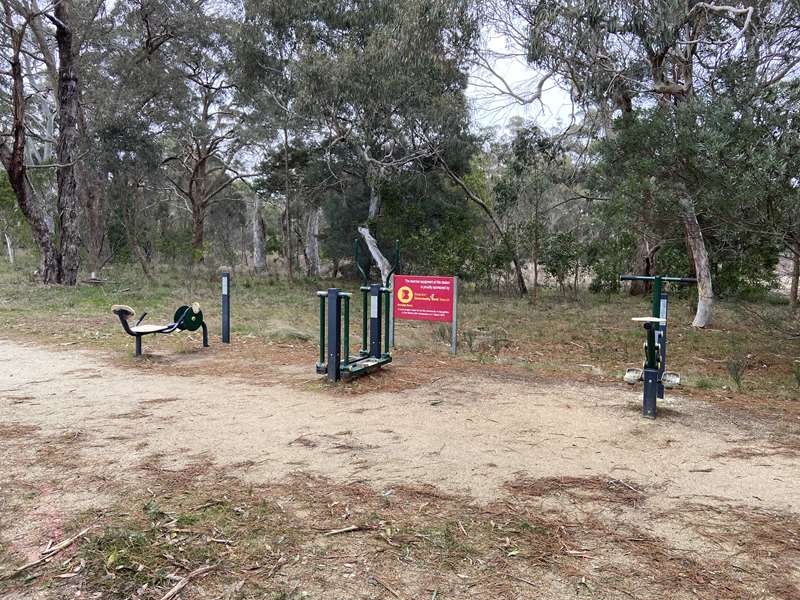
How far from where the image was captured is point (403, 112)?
18078mm

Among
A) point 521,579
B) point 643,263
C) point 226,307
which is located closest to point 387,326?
point 226,307

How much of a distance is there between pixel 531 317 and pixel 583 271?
6.09 meters

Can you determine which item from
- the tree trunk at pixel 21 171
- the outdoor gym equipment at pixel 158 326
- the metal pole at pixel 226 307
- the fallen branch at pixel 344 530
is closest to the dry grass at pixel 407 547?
the fallen branch at pixel 344 530

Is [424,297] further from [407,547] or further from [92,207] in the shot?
[92,207]

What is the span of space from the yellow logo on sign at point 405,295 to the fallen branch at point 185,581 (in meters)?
5.93

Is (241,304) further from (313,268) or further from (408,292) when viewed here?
(313,268)

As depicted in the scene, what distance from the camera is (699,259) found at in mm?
11836

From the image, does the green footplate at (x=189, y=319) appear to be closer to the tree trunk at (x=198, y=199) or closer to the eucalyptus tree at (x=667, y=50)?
the eucalyptus tree at (x=667, y=50)

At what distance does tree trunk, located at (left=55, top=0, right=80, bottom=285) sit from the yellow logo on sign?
538 inches

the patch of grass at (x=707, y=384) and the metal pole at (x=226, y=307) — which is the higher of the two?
the metal pole at (x=226, y=307)

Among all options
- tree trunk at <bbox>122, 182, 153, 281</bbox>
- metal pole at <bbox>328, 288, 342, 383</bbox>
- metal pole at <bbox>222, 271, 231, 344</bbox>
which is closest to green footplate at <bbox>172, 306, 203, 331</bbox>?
metal pole at <bbox>222, 271, 231, 344</bbox>

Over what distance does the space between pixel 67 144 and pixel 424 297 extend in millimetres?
14637

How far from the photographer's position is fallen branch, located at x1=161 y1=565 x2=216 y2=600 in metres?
2.27

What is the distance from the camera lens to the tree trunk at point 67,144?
57.0ft
